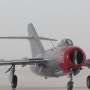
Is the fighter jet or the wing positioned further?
the wing

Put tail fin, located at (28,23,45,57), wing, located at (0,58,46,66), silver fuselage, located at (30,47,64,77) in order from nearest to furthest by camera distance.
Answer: silver fuselage, located at (30,47,64,77) < wing, located at (0,58,46,66) < tail fin, located at (28,23,45,57)

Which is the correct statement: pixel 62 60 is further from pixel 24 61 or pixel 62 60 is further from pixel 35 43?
pixel 35 43

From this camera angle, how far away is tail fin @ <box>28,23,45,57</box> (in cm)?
3019

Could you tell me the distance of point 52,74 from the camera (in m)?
26.6

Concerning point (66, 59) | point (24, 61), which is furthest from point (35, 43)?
point (66, 59)

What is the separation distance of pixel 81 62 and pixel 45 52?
469cm

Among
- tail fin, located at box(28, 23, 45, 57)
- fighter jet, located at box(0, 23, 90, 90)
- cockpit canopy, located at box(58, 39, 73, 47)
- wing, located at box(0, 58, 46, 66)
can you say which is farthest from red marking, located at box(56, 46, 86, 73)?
tail fin, located at box(28, 23, 45, 57)

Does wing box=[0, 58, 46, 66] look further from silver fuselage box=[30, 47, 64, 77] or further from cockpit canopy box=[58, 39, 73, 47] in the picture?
cockpit canopy box=[58, 39, 73, 47]

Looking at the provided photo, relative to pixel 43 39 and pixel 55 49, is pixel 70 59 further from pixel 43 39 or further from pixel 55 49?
pixel 43 39

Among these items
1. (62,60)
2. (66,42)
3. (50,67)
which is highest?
(66,42)

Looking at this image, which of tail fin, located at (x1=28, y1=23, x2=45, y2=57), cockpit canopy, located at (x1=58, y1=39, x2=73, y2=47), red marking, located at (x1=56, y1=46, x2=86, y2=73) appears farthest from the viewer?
tail fin, located at (x1=28, y1=23, x2=45, y2=57)

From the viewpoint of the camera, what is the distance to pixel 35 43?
30875 millimetres

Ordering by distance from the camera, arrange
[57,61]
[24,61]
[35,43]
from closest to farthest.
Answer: [57,61]
[24,61]
[35,43]

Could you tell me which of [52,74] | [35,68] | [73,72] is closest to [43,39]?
[35,68]
